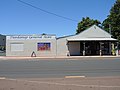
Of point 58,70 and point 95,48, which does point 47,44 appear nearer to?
point 95,48

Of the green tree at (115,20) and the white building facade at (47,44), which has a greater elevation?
the green tree at (115,20)

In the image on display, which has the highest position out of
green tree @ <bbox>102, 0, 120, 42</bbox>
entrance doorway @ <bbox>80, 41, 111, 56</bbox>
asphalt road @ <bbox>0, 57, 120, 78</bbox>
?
green tree @ <bbox>102, 0, 120, 42</bbox>

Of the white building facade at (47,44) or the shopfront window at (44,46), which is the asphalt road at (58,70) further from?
the shopfront window at (44,46)

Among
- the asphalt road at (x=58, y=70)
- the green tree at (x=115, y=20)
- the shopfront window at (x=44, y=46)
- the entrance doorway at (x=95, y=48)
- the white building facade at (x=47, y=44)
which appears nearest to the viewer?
the asphalt road at (x=58, y=70)

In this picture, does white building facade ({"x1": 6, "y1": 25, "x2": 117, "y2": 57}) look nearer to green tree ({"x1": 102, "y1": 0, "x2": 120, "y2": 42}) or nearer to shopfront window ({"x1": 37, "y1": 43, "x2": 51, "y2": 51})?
shopfront window ({"x1": 37, "y1": 43, "x2": 51, "y2": 51})

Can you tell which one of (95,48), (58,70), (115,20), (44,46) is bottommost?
(58,70)

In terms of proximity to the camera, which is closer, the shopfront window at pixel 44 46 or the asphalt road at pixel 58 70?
the asphalt road at pixel 58 70

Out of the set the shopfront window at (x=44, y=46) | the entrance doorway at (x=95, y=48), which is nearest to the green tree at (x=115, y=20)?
the entrance doorway at (x=95, y=48)

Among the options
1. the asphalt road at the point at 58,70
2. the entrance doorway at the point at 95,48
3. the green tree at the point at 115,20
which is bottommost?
the asphalt road at the point at 58,70

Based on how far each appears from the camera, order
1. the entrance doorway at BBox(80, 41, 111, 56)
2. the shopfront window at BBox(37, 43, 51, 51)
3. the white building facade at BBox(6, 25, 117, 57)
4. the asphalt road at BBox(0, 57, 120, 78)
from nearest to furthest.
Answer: the asphalt road at BBox(0, 57, 120, 78) < the white building facade at BBox(6, 25, 117, 57) < the shopfront window at BBox(37, 43, 51, 51) < the entrance doorway at BBox(80, 41, 111, 56)

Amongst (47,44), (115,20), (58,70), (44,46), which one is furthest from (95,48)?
(58,70)

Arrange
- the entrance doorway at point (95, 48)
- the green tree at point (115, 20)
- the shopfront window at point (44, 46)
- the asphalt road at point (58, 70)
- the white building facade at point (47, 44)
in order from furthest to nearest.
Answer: the green tree at point (115, 20), the entrance doorway at point (95, 48), the shopfront window at point (44, 46), the white building facade at point (47, 44), the asphalt road at point (58, 70)

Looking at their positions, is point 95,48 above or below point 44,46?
below

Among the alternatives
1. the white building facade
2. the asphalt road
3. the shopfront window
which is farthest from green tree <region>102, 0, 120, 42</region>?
the asphalt road
